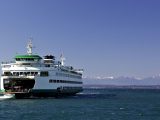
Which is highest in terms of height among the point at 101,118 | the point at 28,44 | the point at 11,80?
the point at 28,44

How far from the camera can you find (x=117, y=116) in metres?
64.8

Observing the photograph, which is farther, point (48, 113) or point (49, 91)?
point (49, 91)

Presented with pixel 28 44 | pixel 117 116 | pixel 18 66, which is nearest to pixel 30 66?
pixel 18 66

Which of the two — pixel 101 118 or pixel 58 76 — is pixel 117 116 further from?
pixel 58 76

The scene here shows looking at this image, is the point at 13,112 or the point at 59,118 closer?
the point at 59,118

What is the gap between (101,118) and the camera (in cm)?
6147

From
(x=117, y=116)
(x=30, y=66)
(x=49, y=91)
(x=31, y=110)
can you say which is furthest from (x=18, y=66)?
(x=117, y=116)

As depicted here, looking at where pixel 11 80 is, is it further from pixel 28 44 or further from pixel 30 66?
pixel 28 44

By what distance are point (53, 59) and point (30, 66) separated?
13.9m

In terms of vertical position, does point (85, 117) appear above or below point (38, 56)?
below

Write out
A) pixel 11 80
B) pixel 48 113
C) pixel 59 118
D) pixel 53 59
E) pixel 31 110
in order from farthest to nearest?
pixel 53 59 < pixel 11 80 < pixel 31 110 < pixel 48 113 < pixel 59 118

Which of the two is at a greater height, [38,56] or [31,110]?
[38,56]

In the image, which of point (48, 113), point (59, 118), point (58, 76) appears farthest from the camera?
point (58, 76)

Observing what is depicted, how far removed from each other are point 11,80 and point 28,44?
16022mm
